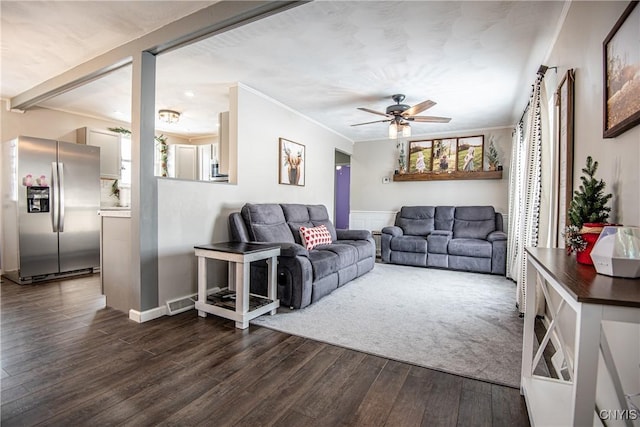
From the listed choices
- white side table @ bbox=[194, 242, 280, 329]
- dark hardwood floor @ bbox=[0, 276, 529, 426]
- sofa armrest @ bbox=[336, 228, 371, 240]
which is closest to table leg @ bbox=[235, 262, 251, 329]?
white side table @ bbox=[194, 242, 280, 329]

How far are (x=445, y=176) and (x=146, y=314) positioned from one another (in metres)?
5.28

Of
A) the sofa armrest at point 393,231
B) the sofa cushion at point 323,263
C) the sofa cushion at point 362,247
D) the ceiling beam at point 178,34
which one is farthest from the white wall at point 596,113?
the sofa armrest at point 393,231

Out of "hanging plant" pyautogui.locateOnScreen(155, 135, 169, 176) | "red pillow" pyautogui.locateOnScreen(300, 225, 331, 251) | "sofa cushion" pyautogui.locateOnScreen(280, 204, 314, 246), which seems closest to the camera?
"red pillow" pyautogui.locateOnScreen(300, 225, 331, 251)

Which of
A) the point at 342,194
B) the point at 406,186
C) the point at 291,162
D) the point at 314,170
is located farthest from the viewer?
the point at 342,194

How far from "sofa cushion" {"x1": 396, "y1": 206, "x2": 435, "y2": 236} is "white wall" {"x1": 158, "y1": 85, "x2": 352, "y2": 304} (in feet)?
5.46

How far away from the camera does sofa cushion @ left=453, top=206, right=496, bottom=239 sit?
530cm

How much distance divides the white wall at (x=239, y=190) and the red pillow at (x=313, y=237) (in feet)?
2.45

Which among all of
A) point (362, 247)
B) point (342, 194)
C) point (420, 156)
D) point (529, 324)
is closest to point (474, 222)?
point (420, 156)

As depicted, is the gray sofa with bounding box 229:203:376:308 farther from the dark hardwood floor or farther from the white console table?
the white console table

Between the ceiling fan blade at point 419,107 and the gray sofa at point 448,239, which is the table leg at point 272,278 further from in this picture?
the gray sofa at point 448,239

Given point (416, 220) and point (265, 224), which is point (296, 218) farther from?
point (416, 220)

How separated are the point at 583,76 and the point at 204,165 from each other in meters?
5.76

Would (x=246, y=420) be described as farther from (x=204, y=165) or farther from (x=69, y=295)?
(x=204, y=165)

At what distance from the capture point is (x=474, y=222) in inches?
215
